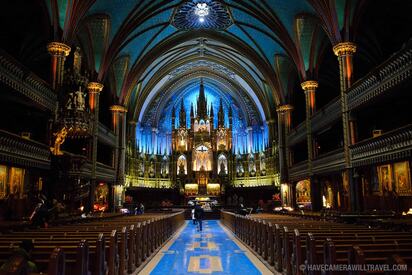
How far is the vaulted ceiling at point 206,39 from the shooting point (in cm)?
1908

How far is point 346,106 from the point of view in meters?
17.7

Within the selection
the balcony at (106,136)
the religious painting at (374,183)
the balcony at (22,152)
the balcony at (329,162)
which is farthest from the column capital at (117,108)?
the religious painting at (374,183)

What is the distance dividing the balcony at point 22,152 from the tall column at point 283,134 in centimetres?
1947

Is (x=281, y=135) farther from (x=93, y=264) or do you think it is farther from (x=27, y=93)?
(x=93, y=264)

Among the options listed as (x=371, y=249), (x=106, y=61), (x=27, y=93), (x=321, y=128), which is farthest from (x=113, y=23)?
(x=371, y=249)

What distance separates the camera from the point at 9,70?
12906 millimetres

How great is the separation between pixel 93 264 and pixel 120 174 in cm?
2470

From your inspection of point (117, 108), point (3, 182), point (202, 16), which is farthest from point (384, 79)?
point (117, 108)

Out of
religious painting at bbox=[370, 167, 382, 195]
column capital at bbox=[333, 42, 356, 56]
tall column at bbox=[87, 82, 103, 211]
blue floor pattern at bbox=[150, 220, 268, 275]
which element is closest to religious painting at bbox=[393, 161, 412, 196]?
religious painting at bbox=[370, 167, 382, 195]

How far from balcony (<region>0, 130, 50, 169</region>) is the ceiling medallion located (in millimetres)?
16698

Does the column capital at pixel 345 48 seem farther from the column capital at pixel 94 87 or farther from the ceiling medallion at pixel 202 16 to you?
the column capital at pixel 94 87

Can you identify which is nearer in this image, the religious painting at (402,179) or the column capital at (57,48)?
the column capital at (57,48)

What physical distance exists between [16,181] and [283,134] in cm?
2051

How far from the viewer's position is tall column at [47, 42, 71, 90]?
1716cm
